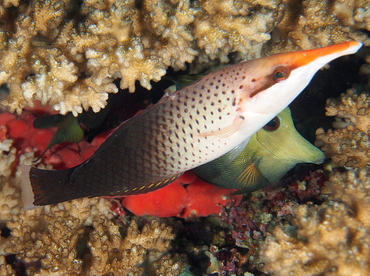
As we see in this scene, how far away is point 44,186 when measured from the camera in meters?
2.47

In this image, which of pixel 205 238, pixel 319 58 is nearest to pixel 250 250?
pixel 205 238

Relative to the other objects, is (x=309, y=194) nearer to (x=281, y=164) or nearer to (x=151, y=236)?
(x=281, y=164)

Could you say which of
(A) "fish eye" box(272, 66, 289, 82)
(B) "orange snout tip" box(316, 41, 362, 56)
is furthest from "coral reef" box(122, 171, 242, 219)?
(B) "orange snout tip" box(316, 41, 362, 56)

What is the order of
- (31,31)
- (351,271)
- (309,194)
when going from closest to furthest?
(351,271)
(31,31)
(309,194)

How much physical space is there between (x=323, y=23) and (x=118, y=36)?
1878 millimetres

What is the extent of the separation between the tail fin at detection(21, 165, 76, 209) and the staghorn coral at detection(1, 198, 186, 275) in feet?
1.46

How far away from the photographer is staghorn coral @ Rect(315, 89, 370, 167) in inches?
114

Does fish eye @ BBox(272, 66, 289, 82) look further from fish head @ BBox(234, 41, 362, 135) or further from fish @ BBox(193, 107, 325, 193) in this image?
fish @ BBox(193, 107, 325, 193)

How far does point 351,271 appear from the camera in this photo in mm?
1776

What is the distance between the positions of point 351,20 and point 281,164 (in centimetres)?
150

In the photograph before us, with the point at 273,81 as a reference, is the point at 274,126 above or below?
below

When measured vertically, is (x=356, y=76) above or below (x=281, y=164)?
above

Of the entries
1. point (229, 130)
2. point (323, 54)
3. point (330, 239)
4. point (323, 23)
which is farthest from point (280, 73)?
point (323, 23)

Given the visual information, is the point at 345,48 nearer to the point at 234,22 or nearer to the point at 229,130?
the point at 229,130
